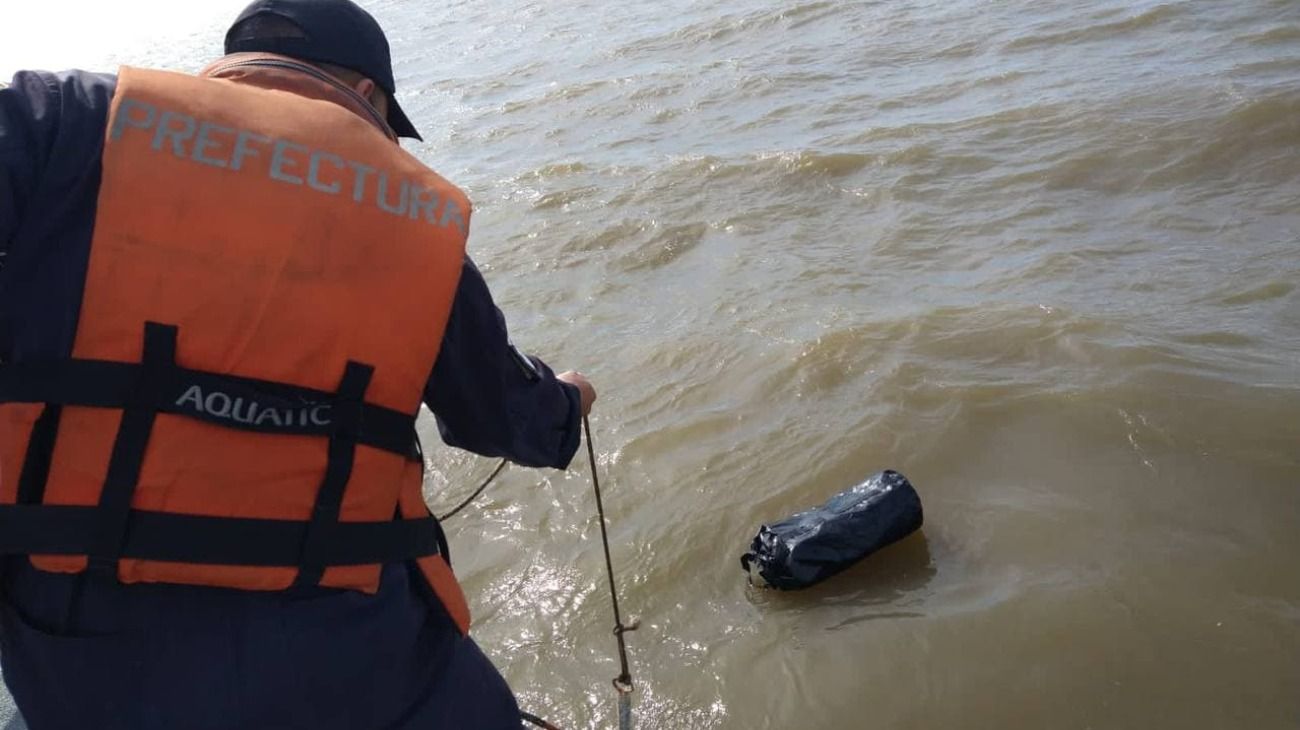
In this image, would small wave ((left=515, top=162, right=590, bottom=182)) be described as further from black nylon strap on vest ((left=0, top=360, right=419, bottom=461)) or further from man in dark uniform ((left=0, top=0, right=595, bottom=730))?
black nylon strap on vest ((left=0, top=360, right=419, bottom=461))

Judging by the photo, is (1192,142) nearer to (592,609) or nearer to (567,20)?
(592,609)

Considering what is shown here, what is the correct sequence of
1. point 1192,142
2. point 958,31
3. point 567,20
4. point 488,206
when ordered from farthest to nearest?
point 567,20, point 958,31, point 488,206, point 1192,142

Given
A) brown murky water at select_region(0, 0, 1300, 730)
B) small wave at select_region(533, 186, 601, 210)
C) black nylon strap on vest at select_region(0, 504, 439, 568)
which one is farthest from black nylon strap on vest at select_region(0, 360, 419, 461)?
small wave at select_region(533, 186, 601, 210)

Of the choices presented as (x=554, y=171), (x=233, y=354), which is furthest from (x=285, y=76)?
(x=554, y=171)

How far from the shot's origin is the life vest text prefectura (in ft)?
5.64

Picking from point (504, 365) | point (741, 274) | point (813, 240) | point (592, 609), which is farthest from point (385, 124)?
point (813, 240)

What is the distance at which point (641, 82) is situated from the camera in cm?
1189

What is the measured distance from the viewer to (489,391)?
203cm

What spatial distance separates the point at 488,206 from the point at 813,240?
10.8 feet

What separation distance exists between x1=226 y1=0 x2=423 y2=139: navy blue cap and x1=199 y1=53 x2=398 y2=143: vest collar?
0.04 meters

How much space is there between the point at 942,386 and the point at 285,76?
3541 millimetres

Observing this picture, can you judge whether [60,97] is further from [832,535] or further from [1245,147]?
[1245,147]

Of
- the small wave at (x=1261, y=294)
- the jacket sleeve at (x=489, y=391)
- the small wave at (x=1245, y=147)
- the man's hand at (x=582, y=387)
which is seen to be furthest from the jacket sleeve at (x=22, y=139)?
the small wave at (x=1245, y=147)

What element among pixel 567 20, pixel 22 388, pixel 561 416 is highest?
pixel 22 388
